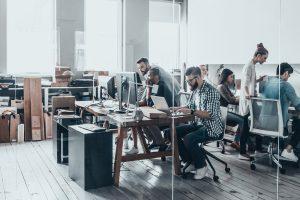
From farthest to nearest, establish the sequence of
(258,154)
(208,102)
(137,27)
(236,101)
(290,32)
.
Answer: (137,27) < (236,101) < (258,154) < (208,102) < (290,32)

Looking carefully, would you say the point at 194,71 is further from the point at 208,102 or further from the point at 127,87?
the point at 127,87

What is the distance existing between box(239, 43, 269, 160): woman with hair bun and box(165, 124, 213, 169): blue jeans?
Result: 30.1 inches

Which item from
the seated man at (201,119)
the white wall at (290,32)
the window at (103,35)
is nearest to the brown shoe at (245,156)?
the seated man at (201,119)

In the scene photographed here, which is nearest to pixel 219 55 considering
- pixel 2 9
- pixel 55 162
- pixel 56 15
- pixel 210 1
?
pixel 210 1

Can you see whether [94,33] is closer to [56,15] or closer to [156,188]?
[56,15]

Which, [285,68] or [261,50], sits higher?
[261,50]

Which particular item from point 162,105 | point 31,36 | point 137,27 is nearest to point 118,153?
point 162,105

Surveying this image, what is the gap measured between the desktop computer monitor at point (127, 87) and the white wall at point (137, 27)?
1.39 metres

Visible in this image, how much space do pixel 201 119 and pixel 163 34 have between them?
1793mm

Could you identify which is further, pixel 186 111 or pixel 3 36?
pixel 3 36

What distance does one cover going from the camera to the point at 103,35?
6.62 metres

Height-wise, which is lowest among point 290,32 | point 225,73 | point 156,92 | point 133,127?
point 133,127

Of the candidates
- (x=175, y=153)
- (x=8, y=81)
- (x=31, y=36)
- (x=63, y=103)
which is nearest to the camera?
(x=175, y=153)

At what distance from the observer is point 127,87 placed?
4.42m
